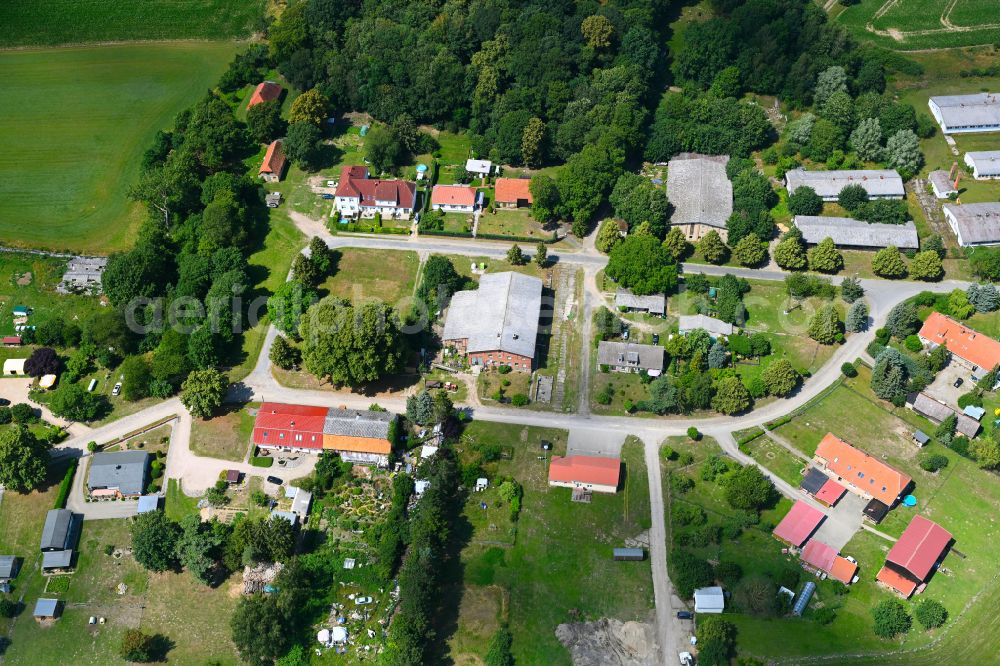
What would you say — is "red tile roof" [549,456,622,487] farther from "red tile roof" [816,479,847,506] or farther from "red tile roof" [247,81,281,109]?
"red tile roof" [247,81,281,109]

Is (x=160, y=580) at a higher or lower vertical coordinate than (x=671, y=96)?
lower

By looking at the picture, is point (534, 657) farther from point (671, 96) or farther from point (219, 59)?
point (219, 59)

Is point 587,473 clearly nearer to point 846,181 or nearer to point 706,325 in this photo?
point 706,325

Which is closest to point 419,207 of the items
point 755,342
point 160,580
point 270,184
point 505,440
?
point 270,184

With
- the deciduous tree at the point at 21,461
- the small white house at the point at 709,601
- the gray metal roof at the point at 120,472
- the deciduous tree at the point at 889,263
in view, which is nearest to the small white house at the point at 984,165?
the deciduous tree at the point at 889,263

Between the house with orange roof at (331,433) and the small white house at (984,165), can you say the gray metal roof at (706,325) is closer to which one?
the house with orange roof at (331,433)

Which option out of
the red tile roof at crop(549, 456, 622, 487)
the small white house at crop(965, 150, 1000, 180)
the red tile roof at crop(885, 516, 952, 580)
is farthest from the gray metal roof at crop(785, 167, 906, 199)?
the red tile roof at crop(549, 456, 622, 487)

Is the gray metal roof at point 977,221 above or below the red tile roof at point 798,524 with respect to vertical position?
above
